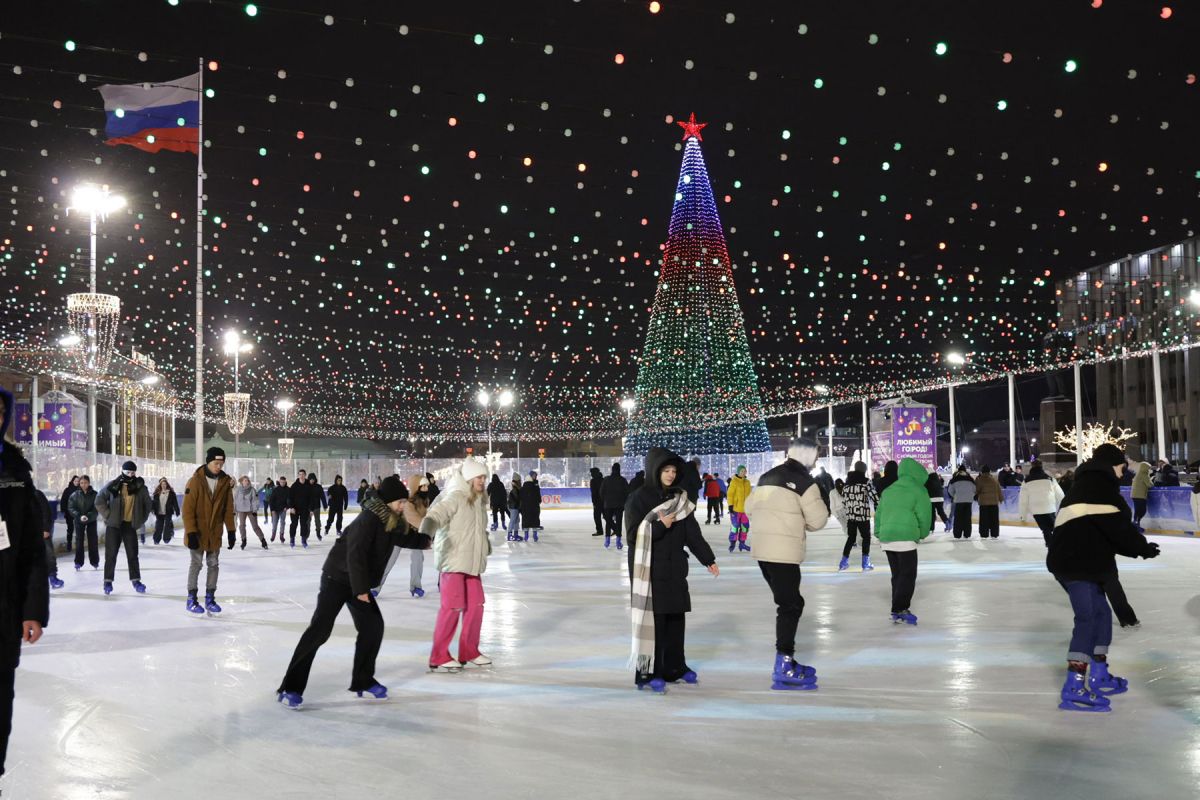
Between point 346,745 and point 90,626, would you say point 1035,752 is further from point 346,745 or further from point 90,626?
point 90,626

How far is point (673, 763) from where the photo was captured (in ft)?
15.9

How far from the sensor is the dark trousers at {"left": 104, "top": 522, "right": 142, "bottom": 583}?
1237cm

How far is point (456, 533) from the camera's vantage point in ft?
24.0

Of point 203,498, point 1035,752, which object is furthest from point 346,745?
point 203,498

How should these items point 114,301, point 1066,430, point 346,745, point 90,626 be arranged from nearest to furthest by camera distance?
point 346,745
point 90,626
point 114,301
point 1066,430

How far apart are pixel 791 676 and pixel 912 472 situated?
316 centimetres

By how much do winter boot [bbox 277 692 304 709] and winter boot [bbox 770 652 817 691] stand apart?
260 cm

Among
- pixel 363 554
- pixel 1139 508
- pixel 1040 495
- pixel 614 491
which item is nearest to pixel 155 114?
pixel 614 491

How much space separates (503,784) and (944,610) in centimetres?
680

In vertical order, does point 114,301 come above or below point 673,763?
above

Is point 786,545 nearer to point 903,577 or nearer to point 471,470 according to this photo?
point 471,470

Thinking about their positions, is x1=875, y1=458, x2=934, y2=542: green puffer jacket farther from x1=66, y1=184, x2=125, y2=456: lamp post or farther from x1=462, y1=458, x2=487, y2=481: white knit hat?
x1=66, y1=184, x2=125, y2=456: lamp post

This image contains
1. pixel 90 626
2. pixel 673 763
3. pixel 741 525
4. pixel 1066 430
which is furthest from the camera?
pixel 1066 430

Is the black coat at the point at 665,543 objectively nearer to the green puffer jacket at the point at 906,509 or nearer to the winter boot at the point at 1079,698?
the winter boot at the point at 1079,698
